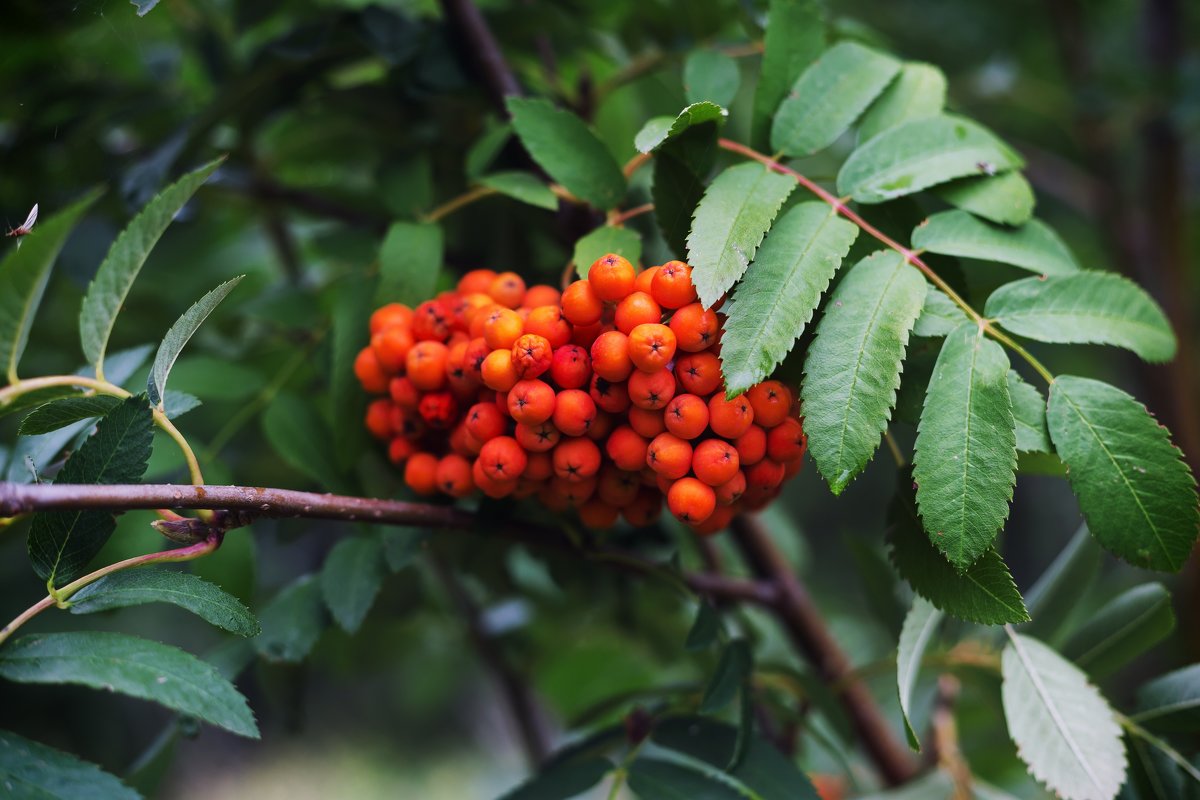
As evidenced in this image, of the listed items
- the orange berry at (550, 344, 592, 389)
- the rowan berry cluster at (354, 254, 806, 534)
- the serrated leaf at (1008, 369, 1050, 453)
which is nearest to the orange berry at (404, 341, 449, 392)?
the rowan berry cluster at (354, 254, 806, 534)

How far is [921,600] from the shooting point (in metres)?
0.78

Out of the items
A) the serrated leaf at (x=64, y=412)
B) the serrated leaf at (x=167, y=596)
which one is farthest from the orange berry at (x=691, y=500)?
the serrated leaf at (x=64, y=412)

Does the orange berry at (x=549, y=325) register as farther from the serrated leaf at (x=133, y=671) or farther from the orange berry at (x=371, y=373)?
the serrated leaf at (x=133, y=671)

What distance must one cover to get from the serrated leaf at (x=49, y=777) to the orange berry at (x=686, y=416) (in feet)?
1.44

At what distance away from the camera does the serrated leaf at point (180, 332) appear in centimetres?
A: 66

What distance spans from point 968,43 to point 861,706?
159 centimetres

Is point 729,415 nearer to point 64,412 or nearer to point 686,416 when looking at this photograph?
point 686,416

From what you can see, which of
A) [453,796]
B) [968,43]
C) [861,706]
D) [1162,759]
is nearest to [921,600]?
[1162,759]

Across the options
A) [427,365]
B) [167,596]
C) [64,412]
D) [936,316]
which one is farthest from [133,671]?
[936,316]

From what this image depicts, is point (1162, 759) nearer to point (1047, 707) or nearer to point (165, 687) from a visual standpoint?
point (1047, 707)

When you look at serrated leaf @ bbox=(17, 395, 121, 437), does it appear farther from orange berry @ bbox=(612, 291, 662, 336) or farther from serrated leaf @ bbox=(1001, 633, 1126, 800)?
serrated leaf @ bbox=(1001, 633, 1126, 800)

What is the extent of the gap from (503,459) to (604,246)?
0.20 meters

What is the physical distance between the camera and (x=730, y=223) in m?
0.68

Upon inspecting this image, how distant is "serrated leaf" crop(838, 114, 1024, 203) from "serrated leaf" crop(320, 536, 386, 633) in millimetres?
551
